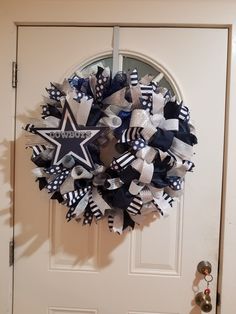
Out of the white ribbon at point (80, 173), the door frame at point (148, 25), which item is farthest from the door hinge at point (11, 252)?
the white ribbon at point (80, 173)

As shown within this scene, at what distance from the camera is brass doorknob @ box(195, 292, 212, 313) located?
114 centimetres

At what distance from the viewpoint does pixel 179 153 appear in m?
1.00

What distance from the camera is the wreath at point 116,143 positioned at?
968 millimetres

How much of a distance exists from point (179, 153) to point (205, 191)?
0.83 ft

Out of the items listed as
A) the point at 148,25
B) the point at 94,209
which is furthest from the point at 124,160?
the point at 148,25

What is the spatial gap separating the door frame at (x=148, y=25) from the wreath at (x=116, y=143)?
0.19 m

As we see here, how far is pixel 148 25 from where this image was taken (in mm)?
1124

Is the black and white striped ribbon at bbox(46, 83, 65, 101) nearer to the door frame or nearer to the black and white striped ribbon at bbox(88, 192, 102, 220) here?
the door frame

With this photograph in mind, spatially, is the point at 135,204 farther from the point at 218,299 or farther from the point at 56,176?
the point at 218,299

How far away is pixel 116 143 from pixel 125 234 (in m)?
0.39

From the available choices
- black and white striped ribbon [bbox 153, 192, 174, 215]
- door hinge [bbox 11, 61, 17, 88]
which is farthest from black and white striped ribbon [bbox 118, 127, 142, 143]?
door hinge [bbox 11, 61, 17, 88]

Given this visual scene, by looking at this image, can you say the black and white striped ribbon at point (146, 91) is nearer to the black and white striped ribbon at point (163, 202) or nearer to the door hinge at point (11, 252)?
→ the black and white striped ribbon at point (163, 202)

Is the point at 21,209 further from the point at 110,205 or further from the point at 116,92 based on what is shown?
the point at 116,92

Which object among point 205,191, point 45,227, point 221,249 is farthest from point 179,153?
point 45,227
